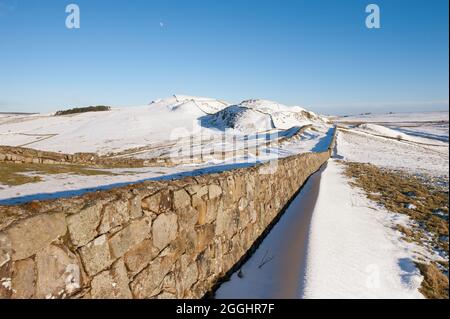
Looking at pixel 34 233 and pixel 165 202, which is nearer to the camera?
pixel 34 233

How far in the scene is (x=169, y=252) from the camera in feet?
11.5

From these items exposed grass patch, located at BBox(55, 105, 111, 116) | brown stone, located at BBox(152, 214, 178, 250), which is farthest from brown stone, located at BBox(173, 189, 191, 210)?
exposed grass patch, located at BBox(55, 105, 111, 116)

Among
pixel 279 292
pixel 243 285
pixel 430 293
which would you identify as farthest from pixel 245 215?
pixel 430 293

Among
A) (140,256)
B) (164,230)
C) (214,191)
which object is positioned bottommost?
(140,256)

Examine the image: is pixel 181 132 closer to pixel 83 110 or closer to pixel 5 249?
pixel 83 110

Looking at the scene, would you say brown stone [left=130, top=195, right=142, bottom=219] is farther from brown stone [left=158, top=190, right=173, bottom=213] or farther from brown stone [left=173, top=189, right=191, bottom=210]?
brown stone [left=173, top=189, right=191, bottom=210]

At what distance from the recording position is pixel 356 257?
514 centimetres

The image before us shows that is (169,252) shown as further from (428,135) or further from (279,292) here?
(428,135)

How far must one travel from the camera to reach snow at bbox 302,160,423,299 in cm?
404

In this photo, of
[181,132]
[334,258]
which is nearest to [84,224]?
[334,258]

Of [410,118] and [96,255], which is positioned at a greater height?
[410,118]

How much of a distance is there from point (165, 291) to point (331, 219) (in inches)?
196

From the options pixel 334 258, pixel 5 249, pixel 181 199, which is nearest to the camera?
pixel 5 249

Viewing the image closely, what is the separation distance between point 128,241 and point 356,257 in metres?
4.06
